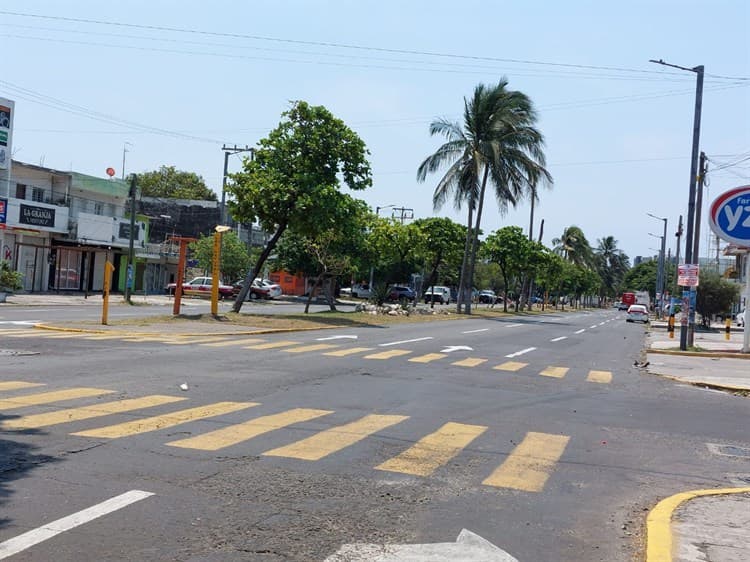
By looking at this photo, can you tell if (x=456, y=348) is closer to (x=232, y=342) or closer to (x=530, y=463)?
(x=232, y=342)

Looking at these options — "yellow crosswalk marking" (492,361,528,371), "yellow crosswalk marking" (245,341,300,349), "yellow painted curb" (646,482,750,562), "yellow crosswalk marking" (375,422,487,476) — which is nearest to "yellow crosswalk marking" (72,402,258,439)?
"yellow crosswalk marking" (375,422,487,476)

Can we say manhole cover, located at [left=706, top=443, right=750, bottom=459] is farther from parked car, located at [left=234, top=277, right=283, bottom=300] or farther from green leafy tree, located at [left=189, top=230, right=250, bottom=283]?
green leafy tree, located at [left=189, top=230, right=250, bottom=283]

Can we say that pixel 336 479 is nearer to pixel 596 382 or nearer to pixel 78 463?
pixel 78 463

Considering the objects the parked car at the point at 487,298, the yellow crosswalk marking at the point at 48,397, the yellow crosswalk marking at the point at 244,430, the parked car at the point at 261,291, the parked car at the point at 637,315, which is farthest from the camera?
the parked car at the point at 487,298

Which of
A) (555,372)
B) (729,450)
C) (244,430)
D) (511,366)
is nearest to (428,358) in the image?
(511,366)

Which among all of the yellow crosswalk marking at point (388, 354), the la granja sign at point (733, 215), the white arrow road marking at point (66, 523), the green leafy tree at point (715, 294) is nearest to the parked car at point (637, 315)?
the green leafy tree at point (715, 294)

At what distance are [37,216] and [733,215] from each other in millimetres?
37443

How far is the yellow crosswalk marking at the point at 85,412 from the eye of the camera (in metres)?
8.31

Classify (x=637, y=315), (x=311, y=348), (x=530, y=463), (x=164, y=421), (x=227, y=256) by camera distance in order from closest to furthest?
(x=530, y=463)
(x=164, y=421)
(x=311, y=348)
(x=227, y=256)
(x=637, y=315)

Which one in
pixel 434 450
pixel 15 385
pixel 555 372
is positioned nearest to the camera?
pixel 434 450

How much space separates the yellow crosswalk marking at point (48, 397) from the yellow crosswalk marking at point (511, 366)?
8.96 m

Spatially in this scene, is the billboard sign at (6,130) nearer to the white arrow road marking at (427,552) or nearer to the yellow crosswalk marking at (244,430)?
the yellow crosswalk marking at (244,430)

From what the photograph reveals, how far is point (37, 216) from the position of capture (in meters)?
44.6

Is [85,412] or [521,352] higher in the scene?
[521,352]
